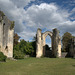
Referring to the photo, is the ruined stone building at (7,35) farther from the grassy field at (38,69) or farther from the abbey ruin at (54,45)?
the abbey ruin at (54,45)

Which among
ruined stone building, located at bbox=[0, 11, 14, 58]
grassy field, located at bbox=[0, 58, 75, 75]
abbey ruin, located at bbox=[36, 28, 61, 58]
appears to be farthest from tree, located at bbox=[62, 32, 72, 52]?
grassy field, located at bbox=[0, 58, 75, 75]

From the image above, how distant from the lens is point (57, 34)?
3161cm

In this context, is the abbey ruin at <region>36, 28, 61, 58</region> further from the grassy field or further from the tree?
the grassy field

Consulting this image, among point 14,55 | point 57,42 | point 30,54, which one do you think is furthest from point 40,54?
point 14,55

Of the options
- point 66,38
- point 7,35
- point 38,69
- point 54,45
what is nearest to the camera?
point 38,69

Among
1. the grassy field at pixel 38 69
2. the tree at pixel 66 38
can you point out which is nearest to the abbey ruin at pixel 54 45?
the tree at pixel 66 38

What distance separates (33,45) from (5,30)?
15565mm

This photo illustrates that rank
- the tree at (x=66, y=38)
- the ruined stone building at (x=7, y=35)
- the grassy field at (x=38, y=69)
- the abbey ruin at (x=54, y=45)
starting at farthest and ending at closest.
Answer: the tree at (x=66, y=38), the abbey ruin at (x=54, y=45), the ruined stone building at (x=7, y=35), the grassy field at (x=38, y=69)

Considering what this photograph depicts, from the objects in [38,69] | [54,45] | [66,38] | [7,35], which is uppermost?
[66,38]

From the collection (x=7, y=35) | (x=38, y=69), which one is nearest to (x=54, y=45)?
(x=7, y=35)

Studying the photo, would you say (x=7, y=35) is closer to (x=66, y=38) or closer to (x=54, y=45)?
(x=54, y=45)

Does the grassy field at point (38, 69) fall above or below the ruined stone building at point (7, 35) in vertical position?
below

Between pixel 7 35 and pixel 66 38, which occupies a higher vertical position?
pixel 66 38

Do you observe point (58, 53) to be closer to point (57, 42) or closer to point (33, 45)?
point (57, 42)
